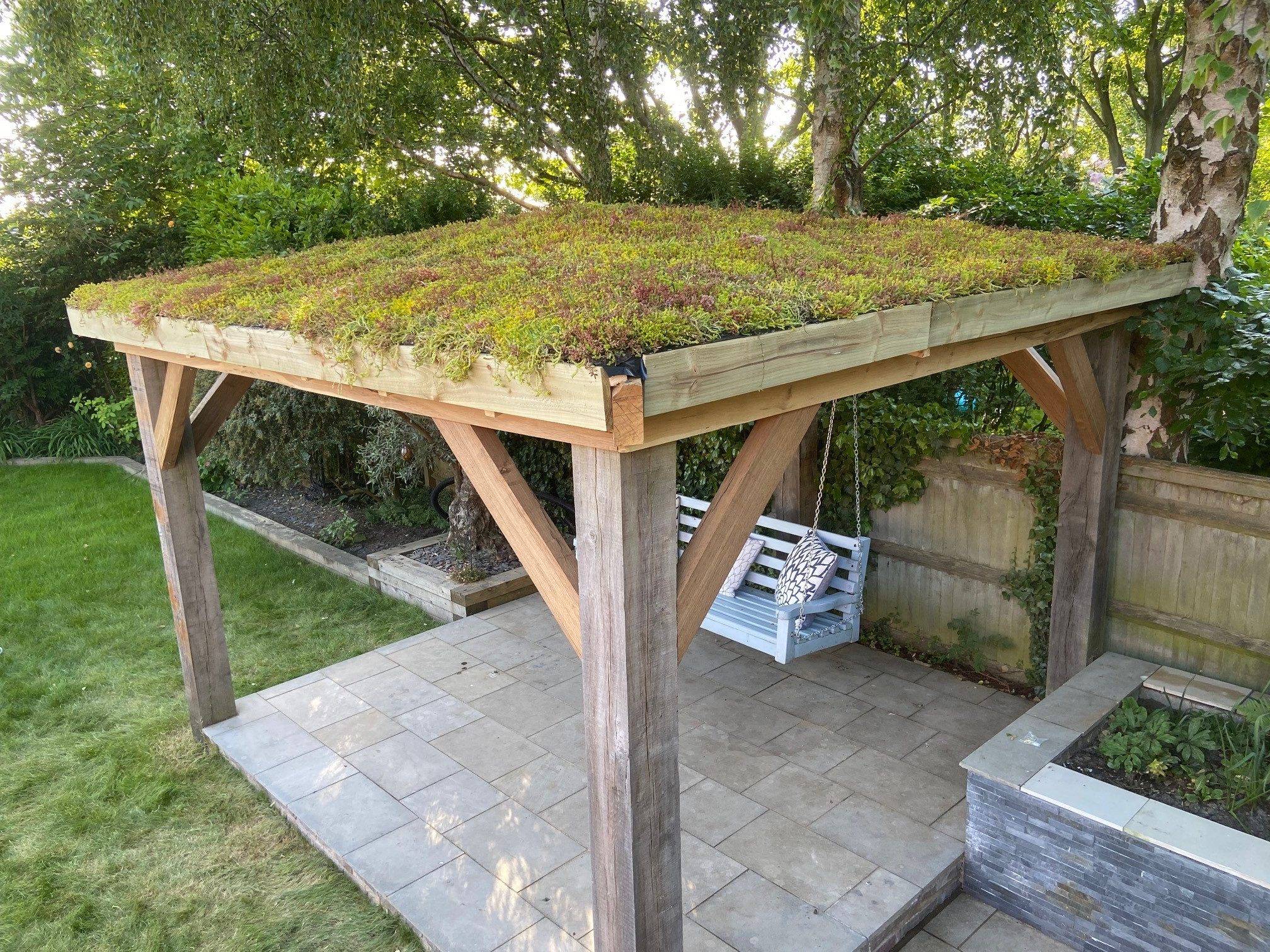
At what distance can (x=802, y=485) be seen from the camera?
530 cm

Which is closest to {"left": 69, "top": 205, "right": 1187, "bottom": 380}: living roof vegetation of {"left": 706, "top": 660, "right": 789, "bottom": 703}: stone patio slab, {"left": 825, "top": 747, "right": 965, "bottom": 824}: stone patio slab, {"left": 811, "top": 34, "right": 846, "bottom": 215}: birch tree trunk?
{"left": 811, "top": 34, "right": 846, "bottom": 215}: birch tree trunk

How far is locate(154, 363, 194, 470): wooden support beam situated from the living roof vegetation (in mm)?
353

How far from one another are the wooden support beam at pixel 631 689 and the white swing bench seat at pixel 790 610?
1.81 m

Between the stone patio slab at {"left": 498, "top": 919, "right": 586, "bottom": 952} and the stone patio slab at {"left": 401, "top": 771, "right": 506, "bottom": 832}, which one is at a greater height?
the stone patio slab at {"left": 498, "top": 919, "right": 586, "bottom": 952}

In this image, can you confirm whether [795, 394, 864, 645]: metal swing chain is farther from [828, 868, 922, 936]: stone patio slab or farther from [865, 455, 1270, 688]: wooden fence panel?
[828, 868, 922, 936]: stone patio slab

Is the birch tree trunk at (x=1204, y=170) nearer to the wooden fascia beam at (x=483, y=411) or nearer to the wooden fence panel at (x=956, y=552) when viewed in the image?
the wooden fence panel at (x=956, y=552)

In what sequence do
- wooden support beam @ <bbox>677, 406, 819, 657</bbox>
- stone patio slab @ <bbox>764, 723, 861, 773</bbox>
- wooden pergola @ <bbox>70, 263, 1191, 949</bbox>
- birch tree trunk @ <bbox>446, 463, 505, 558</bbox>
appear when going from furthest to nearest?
birch tree trunk @ <bbox>446, 463, 505, 558</bbox> → stone patio slab @ <bbox>764, 723, 861, 773</bbox> → wooden support beam @ <bbox>677, 406, 819, 657</bbox> → wooden pergola @ <bbox>70, 263, 1191, 949</bbox>

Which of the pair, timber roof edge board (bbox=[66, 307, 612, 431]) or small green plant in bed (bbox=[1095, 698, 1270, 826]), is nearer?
timber roof edge board (bbox=[66, 307, 612, 431])

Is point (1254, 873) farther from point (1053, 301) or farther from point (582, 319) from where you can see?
point (582, 319)

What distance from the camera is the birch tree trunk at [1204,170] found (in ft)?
11.8

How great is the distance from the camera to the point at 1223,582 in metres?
3.79

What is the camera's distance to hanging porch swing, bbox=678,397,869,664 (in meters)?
4.11

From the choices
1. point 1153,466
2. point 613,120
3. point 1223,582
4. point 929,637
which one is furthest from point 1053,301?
point 613,120

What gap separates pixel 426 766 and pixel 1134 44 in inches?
430
